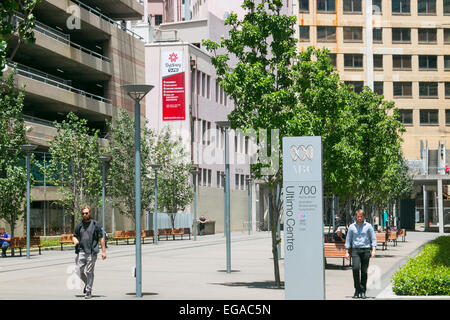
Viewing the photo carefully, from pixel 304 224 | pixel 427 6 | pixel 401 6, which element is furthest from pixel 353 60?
pixel 304 224

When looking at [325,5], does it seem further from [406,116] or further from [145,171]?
[145,171]

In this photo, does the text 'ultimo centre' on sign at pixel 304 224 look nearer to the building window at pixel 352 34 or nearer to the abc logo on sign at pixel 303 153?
the abc logo on sign at pixel 303 153

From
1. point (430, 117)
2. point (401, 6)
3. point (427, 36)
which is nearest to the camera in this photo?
point (430, 117)

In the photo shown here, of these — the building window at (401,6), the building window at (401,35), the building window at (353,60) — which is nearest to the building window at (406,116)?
the building window at (353,60)

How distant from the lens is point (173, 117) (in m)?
65.8

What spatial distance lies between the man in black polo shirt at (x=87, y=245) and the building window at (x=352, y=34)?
261ft

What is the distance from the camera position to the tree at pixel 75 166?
45.6 meters

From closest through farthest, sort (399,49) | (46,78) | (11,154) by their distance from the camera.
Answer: (11,154), (46,78), (399,49)

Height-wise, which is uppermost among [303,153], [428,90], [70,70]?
[428,90]

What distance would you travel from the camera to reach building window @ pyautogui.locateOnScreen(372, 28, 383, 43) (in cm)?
9306

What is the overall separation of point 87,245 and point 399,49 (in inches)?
3210

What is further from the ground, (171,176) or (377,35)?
(377,35)

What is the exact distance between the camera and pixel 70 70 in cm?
5778

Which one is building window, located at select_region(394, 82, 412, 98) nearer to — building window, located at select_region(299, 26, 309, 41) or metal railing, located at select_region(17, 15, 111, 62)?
building window, located at select_region(299, 26, 309, 41)
